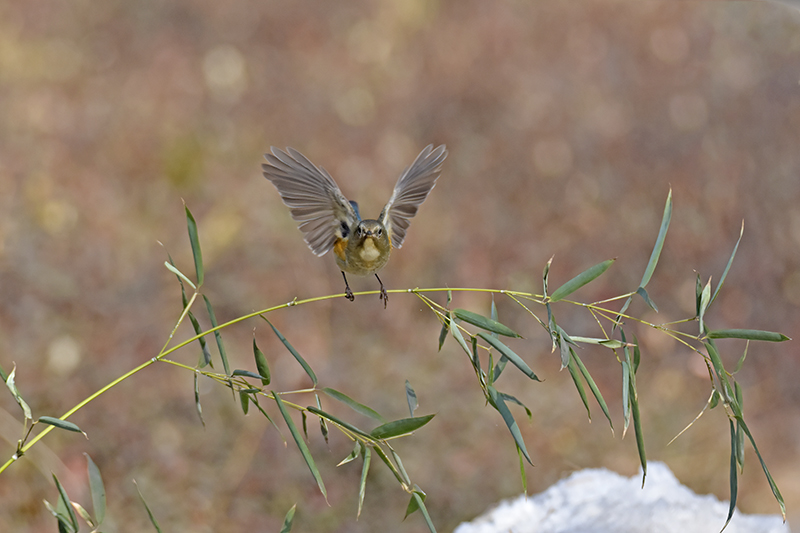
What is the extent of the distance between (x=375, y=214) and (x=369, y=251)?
1847mm

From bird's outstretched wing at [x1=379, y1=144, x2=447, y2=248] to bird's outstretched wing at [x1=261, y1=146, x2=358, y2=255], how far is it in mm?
53

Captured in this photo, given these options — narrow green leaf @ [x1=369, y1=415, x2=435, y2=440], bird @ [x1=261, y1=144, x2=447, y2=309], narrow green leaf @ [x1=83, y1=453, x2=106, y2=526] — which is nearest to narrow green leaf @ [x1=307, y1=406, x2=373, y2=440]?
narrow green leaf @ [x1=369, y1=415, x2=435, y2=440]

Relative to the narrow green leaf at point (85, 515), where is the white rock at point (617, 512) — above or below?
below

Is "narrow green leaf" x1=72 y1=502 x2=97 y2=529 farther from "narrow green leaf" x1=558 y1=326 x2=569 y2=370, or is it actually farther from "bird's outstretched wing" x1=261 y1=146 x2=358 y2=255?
"narrow green leaf" x1=558 y1=326 x2=569 y2=370

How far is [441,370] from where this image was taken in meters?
2.52

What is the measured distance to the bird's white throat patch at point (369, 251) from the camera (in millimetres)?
717

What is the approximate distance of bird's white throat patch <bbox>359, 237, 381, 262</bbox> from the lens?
2.35ft

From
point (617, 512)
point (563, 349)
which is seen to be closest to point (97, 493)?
point (563, 349)

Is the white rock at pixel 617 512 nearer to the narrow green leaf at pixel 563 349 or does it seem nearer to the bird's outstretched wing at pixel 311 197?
the narrow green leaf at pixel 563 349

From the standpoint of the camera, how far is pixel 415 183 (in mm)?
712

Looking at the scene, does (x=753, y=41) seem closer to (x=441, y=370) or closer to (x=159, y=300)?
(x=441, y=370)

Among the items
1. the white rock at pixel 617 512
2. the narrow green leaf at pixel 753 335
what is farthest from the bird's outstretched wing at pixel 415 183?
the white rock at pixel 617 512

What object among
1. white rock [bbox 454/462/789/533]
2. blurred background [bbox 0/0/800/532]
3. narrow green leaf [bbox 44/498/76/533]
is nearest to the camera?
narrow green leaf [bbox 44/498/76/533]

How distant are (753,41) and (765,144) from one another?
0.61 meters
